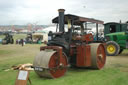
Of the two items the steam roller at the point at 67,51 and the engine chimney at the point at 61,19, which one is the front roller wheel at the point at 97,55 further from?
the engine chimney at the point at 61,19

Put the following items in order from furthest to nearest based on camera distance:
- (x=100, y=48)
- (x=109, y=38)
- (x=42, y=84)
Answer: (x=109, y=38) < (x=100, y=48) < (x=42, y=84)

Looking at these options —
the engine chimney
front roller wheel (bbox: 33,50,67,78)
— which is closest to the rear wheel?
the engine chimney

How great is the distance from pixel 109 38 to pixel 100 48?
5.95 m

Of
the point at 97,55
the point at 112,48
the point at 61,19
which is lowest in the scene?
the point at 112,48

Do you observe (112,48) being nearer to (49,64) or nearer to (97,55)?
A: (97,55)

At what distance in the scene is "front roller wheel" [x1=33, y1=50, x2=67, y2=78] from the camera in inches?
233

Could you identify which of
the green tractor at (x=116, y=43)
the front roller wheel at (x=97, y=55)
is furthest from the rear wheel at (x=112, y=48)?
the front roller wheel at (x=97, y=55)

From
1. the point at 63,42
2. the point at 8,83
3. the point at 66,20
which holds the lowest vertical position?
the point at 8,83

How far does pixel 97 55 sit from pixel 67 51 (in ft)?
4.58

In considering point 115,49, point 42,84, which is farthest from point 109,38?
point 42,84

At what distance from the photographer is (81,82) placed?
5703 millimetres

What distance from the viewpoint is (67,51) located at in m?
7.09

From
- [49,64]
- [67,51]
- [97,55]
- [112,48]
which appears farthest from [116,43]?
[49,64]

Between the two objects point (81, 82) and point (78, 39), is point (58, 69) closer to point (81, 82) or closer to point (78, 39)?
point (81, 82)
